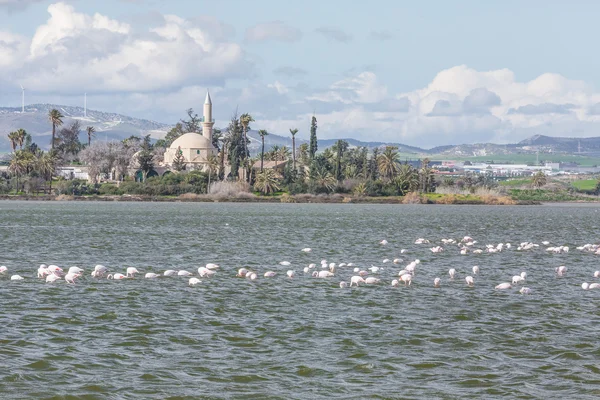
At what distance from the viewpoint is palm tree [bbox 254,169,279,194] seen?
6102 inches

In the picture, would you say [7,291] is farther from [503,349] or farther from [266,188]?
[266,188]

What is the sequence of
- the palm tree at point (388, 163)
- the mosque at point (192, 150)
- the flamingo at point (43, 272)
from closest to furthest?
the flamingo at point (43, 272) < the palm tree at point (388, 163) < the mosque at point (192, 150)

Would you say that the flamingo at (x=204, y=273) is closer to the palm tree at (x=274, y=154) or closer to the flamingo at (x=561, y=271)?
the flamingo at (x=561, y=271)

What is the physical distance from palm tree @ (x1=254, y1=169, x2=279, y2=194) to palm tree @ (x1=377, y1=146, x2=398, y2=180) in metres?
22.8

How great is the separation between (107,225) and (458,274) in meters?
41.8

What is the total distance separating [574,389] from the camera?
1577 cm

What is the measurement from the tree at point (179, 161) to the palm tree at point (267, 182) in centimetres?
2287

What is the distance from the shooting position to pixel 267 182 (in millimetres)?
155125

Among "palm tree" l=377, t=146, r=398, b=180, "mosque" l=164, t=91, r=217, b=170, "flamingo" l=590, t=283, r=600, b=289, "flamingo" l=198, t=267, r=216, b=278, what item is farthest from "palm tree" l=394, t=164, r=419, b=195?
"flamingo" l=590, t=283, r=600, b=289

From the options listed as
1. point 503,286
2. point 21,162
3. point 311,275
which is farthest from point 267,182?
point 503,286

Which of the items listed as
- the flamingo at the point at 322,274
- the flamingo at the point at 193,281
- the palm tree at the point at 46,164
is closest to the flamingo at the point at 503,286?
the flamingo at the point at 322,274

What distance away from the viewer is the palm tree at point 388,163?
16800cm

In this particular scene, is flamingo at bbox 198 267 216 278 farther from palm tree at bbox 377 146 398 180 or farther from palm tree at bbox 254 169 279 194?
palm tree at bbox 377 146 398 180

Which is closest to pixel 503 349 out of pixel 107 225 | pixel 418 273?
pixel 418 273
